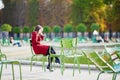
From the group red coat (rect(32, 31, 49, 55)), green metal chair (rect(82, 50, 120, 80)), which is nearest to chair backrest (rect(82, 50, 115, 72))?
green metal chair (rect(82, 50, 120, 80))

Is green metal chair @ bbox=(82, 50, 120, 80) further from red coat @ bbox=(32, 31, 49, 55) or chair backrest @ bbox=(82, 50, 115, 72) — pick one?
red coat @ bbox=(32, 31, 49, 55)

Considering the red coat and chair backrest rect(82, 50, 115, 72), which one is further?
the red coat

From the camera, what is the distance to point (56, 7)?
80188 millimetres

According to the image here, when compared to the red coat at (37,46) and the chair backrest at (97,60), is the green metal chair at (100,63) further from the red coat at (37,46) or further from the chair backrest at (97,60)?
the red coat at (37,46)

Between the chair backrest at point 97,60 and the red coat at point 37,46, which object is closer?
the chair backrest at point 97,60

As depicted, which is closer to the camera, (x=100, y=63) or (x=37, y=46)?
(x=100, y=63)

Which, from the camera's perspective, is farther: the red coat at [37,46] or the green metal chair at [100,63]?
the red coat at [37,46]

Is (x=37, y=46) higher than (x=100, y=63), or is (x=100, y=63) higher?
(x=37, y=46)

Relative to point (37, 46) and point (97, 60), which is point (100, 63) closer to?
point (97, 60)

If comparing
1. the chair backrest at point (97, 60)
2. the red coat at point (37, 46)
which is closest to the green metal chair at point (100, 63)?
the chair backrest at point (97, 60)

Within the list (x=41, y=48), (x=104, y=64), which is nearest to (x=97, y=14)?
(x=41, y=48)

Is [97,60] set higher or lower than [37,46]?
lower

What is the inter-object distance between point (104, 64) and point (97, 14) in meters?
64.1

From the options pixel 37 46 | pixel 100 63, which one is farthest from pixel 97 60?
pixel 37 46
